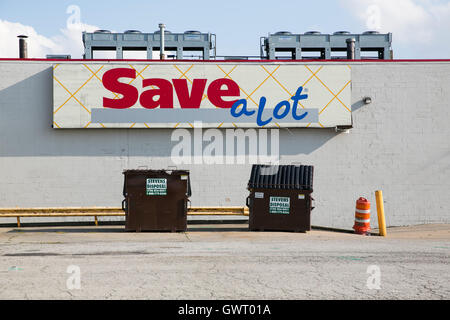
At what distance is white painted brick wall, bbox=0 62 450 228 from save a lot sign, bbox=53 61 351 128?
45 centimetres

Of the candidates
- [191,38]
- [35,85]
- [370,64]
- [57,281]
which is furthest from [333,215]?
[191,38]

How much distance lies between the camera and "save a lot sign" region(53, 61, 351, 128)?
17891 millimetres

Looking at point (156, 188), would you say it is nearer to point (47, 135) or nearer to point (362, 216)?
point (47, 135)

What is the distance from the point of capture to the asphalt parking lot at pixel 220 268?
22.2 feet

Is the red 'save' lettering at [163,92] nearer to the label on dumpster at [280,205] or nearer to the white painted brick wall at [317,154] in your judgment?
the white painted brick wall at [317,154]

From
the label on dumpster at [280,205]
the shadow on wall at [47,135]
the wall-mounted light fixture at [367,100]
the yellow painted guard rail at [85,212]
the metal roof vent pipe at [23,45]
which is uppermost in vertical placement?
the metal roof vent pipe at [23,45]

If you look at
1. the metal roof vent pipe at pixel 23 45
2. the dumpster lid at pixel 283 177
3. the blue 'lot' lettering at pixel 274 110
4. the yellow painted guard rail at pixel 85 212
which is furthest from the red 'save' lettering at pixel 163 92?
the metal roof vent pipe at pixel 23 45

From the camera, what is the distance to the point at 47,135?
17922mm

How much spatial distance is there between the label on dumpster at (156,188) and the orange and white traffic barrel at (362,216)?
5.60m

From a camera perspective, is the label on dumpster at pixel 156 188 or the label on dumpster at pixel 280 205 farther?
the label on dumpster at pixel 280 205

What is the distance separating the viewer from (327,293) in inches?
264
